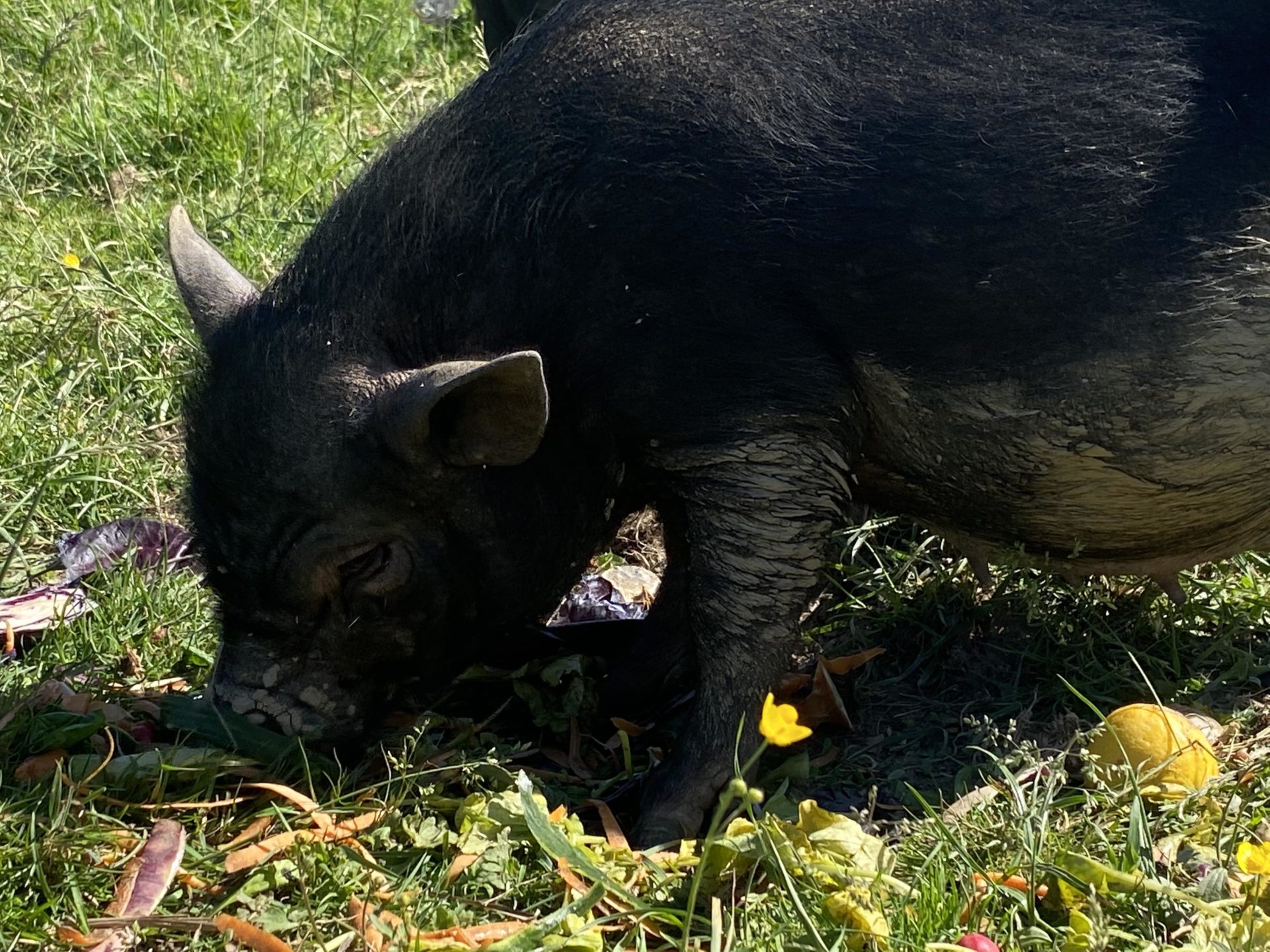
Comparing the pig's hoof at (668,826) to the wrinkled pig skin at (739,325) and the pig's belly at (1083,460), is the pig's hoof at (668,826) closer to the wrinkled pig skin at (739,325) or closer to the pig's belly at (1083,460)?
the wrinkled pig skin at (739,325)

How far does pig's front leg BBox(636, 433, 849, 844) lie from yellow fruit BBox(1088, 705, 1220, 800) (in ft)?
2.75

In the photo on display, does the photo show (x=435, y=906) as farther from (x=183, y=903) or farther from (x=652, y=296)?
(x=652, y=296)

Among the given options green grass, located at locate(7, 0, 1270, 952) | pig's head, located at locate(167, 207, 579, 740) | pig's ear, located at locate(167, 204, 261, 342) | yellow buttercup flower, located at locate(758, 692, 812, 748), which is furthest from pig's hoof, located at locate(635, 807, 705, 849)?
pig's ear, located at locate(167, 204, 261, 342)

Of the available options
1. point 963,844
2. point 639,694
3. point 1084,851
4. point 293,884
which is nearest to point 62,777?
point 293,884

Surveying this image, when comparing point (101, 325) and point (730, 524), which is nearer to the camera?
point (730, 524)

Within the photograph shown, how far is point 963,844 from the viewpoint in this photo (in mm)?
3773

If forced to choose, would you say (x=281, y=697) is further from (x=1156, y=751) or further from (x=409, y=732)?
(x=1156, y=751)

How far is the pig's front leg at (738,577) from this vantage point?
13.7ft

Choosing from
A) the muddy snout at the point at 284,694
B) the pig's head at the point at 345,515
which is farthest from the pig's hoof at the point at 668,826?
the muddy snout at the point at 284,694

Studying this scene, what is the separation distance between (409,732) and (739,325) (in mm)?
1467

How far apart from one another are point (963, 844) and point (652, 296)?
1.51 m

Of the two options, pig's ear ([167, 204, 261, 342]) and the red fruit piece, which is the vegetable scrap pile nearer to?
the red fruit piece

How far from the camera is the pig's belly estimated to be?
4.15m

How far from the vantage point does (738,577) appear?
425 centimetres
